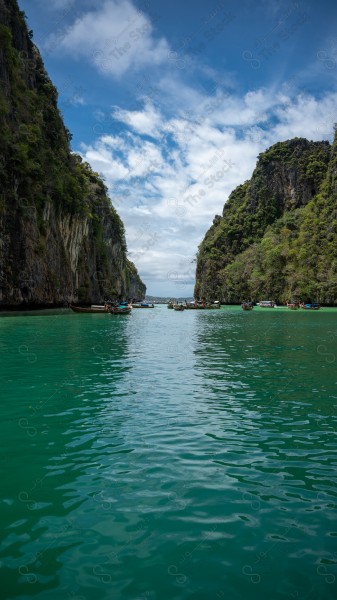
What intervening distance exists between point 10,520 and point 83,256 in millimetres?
68350

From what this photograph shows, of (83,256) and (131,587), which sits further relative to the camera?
(83,256)

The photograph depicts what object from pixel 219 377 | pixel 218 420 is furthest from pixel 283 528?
pixel 219 377

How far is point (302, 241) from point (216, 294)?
45.7 meters

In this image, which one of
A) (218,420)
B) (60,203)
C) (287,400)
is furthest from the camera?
(60,203)

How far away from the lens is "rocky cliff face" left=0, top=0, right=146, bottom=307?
1747 inches

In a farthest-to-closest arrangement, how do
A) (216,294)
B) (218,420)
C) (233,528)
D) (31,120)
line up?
1. (216,294)
2. (31,120)
3. (218,420)
4. (233,528)

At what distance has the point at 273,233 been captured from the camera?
138875mm

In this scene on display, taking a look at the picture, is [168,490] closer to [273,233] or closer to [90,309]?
[90,309]

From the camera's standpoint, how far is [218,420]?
9.57 meters

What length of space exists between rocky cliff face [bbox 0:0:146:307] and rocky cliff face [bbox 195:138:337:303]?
194ft

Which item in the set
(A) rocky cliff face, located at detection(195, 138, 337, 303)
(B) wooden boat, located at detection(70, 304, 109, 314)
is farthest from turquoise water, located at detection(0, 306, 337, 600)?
(A) rocky cliff face, located at detection(195, 138, 337, 303)

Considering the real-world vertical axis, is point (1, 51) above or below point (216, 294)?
above

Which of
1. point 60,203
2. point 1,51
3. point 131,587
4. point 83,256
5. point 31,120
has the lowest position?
point 131,587

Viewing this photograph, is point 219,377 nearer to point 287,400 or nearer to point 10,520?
point 287,400
